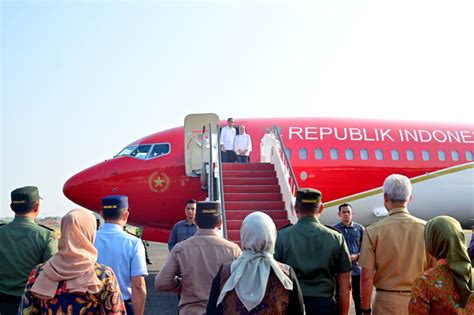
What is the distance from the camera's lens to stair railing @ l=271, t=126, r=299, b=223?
8992 millimetres

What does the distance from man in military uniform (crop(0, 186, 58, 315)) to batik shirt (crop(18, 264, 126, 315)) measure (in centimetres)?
129

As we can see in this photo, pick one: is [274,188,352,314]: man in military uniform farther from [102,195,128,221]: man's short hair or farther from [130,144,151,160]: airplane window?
[130,144,151,160]: airplane window

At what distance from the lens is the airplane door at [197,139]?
12657 mm

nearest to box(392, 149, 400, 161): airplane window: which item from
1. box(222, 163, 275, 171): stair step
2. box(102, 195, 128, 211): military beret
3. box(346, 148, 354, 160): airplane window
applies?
box(346, 148, 354, 160): airplane window

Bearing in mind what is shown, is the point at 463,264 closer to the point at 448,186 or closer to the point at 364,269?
the point at 364,269

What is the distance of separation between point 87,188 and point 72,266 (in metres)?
10.6

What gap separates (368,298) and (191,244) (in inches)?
60.7

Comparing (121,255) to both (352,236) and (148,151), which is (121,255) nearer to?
(352,236)

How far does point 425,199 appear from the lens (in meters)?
14.6

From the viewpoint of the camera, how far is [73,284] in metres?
2.90

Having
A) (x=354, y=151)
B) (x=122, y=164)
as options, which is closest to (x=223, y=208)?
(x=122, y=164)

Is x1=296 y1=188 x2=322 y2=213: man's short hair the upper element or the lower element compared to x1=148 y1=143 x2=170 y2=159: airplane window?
lower

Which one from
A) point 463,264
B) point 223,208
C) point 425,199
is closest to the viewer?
point 463,264

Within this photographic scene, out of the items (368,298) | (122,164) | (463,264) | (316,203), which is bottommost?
(368,298)
